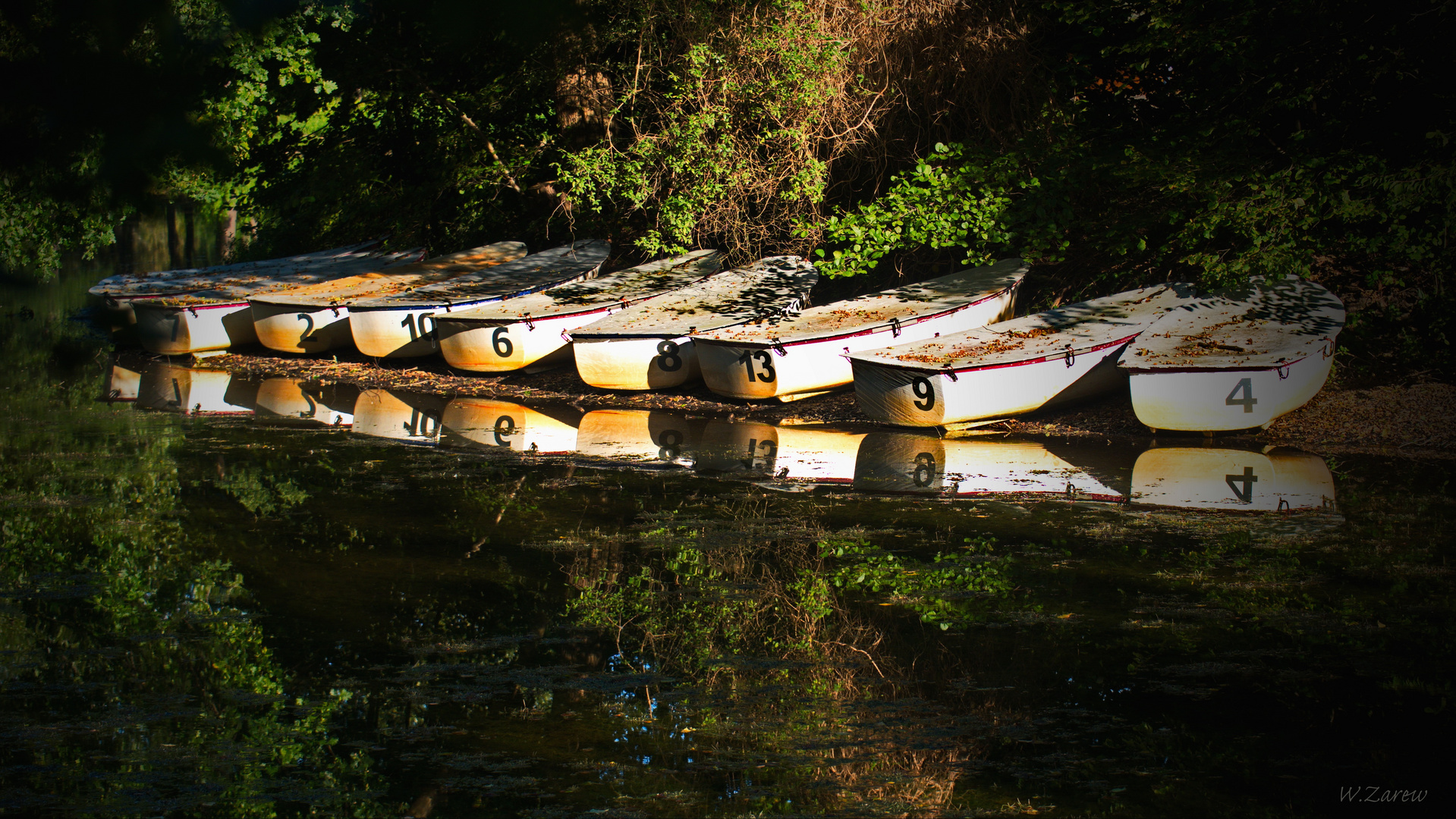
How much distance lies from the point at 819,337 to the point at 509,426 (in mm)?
3549

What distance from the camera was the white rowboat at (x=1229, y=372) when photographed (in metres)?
10.2

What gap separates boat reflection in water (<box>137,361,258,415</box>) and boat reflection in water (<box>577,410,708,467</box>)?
3.93 meters

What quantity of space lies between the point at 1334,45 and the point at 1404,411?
13.6ft

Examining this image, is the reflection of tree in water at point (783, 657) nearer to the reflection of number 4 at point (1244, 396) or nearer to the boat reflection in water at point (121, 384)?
the reflection of number 4 at point (1244, 396)

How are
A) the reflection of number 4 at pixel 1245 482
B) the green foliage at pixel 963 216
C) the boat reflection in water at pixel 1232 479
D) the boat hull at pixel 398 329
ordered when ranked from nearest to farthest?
the boat reflection in water at pixel 1232 479 → the reflection of number 4 at pixel 1245 482 → the green foliage at pixel 963 216 → the boat hull at pixel 398 329

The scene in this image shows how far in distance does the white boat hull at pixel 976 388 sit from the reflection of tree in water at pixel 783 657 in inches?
139

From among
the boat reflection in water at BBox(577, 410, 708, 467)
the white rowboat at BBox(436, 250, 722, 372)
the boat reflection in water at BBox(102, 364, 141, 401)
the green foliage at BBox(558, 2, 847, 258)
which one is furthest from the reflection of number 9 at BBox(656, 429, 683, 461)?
the boat reflection in water at BBox(102, 364, 141, 401)

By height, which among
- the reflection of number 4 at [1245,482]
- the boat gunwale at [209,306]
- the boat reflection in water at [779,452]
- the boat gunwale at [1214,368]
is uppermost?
the boat gunwale at [209,306]

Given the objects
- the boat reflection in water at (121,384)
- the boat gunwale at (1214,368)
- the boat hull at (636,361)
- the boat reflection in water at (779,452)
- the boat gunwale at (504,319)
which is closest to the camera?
the boat reflection in water at (779,452)

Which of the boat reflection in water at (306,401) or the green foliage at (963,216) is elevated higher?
the green foliage at (963,216)

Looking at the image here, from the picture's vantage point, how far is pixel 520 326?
13.9 meters

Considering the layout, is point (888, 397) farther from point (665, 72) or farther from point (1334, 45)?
point (665, 72)

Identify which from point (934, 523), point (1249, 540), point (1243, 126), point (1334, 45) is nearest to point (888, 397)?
point (934, 523)

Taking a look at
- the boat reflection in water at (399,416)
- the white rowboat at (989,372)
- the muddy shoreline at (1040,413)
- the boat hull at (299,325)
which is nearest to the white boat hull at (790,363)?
the muddy shoreline at (1040,413)
